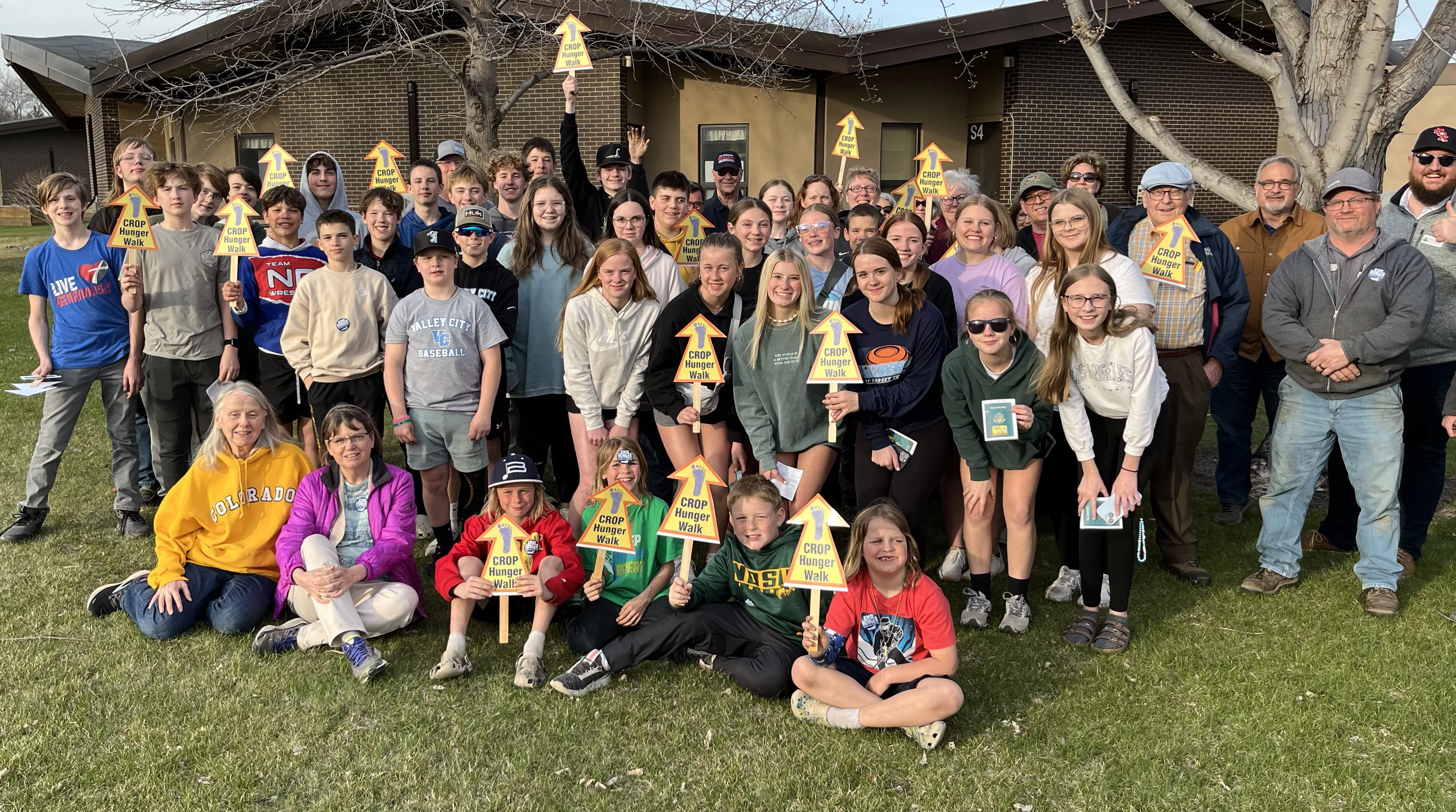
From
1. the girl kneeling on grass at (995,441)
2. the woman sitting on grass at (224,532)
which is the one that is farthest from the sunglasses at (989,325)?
the woman sitting on grass at (224,532)

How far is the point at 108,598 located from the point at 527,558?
2.30 meters

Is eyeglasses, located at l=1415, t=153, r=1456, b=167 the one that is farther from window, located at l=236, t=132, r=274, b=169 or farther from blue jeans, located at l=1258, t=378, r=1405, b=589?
window, located at l=236, t=132, r=274, b=169

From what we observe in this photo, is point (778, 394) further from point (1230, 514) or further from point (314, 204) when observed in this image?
point (314, 204)

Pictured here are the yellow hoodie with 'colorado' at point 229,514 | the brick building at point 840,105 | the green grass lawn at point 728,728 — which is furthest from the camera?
the brick building at point 840,105

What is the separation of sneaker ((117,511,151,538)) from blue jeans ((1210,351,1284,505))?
667cm

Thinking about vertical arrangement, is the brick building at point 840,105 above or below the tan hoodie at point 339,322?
above

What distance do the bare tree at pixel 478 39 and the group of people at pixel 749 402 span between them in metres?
3.48

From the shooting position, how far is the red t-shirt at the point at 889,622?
13.5 feet

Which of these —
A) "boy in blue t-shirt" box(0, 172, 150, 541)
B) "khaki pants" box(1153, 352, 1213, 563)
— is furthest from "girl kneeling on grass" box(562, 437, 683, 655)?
"boy in blue t-shirt" box(0, 172, 150, 541)

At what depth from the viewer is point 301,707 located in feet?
13.8

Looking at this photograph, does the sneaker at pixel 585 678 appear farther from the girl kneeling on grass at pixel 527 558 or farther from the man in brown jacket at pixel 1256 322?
the man in brown jacket at pixel 1256 322

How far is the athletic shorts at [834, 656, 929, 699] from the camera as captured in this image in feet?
13.4

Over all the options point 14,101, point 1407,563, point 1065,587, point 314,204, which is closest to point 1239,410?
point 1407,563

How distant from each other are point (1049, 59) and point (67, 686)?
17.1 m
